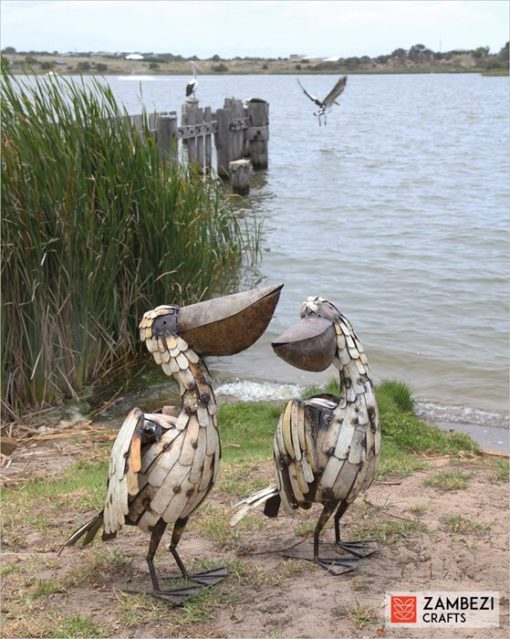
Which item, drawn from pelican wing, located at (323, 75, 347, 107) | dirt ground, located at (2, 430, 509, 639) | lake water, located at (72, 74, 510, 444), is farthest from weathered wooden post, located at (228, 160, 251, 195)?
dirt ground, located at (2, 430, 509, 639)

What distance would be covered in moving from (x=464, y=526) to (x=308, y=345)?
1.53 m

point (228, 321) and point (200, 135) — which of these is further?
point (200, 135)

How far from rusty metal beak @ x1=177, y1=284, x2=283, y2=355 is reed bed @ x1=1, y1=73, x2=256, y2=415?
3.37 metres

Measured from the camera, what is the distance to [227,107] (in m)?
18.8

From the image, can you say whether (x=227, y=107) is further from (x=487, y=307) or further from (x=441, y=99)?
(x=441, y=99)

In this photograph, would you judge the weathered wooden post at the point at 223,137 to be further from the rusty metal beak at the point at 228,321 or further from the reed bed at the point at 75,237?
the rusty metal beak at the point at 228,321

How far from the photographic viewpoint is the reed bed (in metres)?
6.62

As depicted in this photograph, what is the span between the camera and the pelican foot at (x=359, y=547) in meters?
3.99

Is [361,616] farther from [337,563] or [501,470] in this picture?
[501,470]

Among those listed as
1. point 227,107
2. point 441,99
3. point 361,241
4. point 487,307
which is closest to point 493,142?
point 227,107

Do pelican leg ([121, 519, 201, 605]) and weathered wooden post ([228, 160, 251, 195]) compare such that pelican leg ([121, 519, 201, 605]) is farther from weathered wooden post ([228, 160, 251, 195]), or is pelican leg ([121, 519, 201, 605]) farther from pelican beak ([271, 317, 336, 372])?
weathered wooden post ([228, 160, 251, 195])

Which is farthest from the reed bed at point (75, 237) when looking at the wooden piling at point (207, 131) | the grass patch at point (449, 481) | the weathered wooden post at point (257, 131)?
the weathered wooden post at point (257, 131)

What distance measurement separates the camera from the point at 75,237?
6820 mm

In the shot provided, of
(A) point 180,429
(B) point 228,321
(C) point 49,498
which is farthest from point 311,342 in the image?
(C) point 49,498
